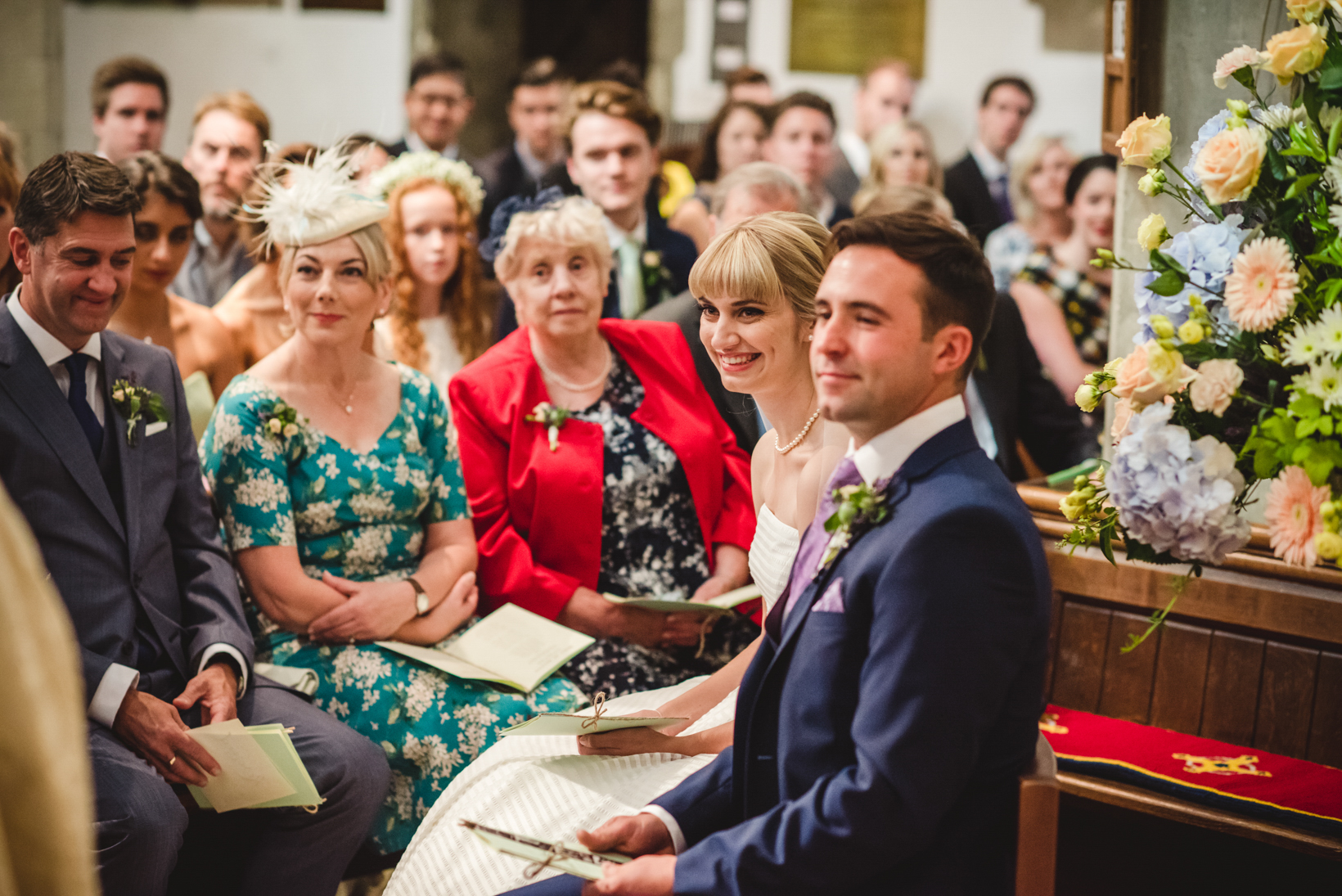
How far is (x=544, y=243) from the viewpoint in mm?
3150

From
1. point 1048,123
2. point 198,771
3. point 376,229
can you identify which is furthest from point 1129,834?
point 1048,123

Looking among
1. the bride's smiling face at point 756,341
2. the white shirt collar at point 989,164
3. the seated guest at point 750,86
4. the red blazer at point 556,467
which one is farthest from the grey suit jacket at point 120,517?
the white shirt collar at point 989,164

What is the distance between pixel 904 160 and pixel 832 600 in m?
4.52

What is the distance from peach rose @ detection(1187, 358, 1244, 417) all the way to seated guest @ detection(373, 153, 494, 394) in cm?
299

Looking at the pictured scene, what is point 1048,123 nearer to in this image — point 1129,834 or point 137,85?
point 137,85

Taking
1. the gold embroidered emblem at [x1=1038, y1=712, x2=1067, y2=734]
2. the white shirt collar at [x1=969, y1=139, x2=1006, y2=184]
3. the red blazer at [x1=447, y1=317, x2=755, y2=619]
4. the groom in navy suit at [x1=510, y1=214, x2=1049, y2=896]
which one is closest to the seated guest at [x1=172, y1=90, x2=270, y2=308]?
the red blazer at [x1=447, y1=317, x2=755, y2=619]

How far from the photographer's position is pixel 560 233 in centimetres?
314

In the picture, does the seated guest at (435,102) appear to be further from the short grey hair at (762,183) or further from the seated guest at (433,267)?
the short grey hair at (762,183)

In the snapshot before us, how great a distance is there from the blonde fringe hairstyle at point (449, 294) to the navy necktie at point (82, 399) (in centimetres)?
179

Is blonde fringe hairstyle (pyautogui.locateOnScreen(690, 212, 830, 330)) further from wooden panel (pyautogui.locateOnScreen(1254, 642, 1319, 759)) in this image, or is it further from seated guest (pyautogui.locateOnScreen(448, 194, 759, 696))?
wooden panel (pyautogui.locateOnScreen(1254, 642, 1319, 759))

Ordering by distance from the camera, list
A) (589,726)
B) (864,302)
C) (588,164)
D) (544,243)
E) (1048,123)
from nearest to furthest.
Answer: (864,302), (589,726), (544,243), (588,164), (1048,123)

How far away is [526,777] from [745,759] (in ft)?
1.96

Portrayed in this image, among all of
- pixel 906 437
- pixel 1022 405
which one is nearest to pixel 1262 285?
pixel 906 437

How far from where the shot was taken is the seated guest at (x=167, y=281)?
10.3 ft
